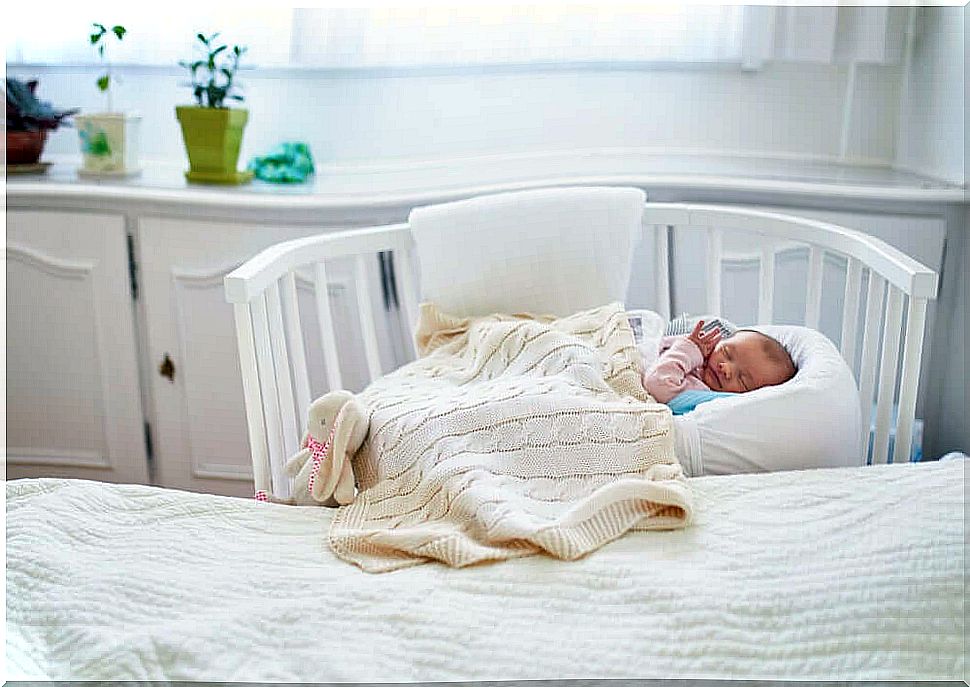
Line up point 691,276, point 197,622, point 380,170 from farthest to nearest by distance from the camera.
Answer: point 380,170 → point 691,276 → point 197,622

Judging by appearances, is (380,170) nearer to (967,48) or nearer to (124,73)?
(124,73)

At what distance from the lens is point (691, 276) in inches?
72.6

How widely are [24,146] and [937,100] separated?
5.63 ft

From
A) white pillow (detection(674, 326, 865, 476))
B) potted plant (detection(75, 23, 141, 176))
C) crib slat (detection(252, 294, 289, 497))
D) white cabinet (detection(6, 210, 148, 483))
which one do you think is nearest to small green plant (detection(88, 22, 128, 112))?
potted plant (detection(75, 23, 141, 176))

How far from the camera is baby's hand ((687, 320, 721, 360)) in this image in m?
1.37

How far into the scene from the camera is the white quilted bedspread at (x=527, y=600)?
0.85m

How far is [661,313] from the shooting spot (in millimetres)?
1577

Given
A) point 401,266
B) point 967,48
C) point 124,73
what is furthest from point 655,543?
point 124,73

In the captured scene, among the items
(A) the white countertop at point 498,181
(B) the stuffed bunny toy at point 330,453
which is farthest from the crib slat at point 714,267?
(B) the stuffed bunny toy at point 330,453

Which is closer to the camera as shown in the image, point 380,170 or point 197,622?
point 197,622

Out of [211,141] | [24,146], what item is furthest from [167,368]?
[24,146]

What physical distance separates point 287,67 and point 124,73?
377mm

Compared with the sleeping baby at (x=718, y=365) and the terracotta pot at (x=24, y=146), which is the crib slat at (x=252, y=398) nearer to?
the sleeping baby at (x=718, y=365)

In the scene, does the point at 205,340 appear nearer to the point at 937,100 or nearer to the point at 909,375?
the point at 909,375
